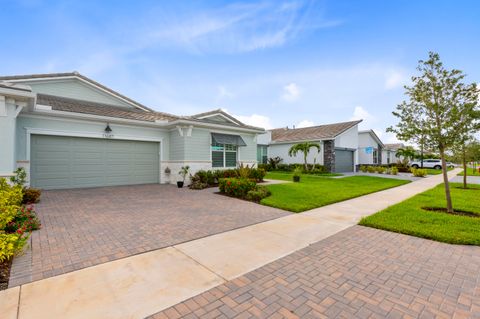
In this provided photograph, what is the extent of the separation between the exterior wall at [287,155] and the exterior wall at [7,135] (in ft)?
67.7

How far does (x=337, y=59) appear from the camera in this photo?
11766 millimetres

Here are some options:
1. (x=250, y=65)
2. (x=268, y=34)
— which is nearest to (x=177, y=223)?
(x=268, y=34)

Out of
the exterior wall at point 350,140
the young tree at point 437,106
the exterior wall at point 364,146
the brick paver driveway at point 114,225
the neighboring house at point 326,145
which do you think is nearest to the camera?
the brick paver driveway at point 114,225

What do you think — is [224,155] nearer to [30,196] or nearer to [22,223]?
[30,196]

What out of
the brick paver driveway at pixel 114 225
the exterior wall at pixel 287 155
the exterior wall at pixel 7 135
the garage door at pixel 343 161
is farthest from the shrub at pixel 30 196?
the garage door at pixel 343 161

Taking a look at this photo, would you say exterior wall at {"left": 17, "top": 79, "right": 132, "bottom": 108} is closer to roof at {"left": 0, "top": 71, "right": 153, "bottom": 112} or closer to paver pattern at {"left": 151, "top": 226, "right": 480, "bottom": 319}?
roof at {"left": 0, "top": 71, "right": 153, "bottom": 112}

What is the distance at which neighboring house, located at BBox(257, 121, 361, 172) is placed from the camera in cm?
2098

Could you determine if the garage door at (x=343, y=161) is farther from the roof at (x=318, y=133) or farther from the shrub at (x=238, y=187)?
the shrub at (x=238, y=187)

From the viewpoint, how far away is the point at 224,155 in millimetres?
14211

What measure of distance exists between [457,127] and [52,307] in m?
9.49

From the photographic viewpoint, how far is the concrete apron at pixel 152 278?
2.29 m

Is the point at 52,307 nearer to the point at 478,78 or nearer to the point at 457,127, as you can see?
the point at 457,127

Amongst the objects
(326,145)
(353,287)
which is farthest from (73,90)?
(326,145)

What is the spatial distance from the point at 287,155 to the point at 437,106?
58.6 feet
